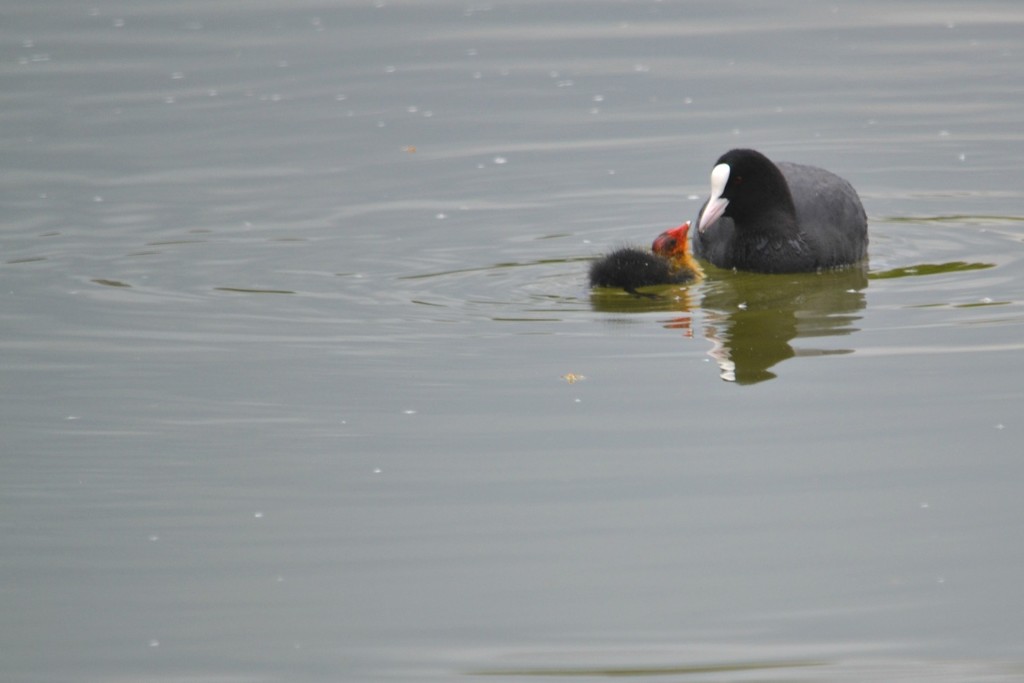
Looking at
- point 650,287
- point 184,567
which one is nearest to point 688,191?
point 650,287

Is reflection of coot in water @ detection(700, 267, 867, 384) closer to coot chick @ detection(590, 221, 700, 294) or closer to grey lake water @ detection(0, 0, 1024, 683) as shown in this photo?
grey lake water @ detection(0, 0, 1024, 683)

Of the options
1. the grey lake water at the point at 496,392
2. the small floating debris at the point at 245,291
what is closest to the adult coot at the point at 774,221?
the grey lake water at the point at 496,392

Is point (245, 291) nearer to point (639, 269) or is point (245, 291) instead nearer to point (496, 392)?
point (639, 269)

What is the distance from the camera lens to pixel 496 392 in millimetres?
6930

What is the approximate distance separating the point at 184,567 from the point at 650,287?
3838mm

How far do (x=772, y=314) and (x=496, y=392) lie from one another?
1861mm

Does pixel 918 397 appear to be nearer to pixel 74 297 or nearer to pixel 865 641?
pixel 865 641

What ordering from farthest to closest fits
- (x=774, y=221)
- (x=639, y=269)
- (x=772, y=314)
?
(x=774, y=221) < (x=639, y=269) < (x=772, y=314)

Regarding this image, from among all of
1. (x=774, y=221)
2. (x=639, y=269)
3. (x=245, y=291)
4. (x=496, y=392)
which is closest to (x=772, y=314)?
(x=639, y=269)

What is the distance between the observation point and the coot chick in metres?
8.45

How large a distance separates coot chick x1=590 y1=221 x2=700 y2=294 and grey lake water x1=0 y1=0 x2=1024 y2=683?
0.13m

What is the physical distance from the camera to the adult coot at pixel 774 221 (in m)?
9.01

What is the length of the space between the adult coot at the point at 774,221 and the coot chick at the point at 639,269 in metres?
0.25

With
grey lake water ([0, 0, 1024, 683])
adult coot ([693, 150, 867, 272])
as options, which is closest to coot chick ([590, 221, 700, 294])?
grey lake water ([0, 0, 1024, 683])
